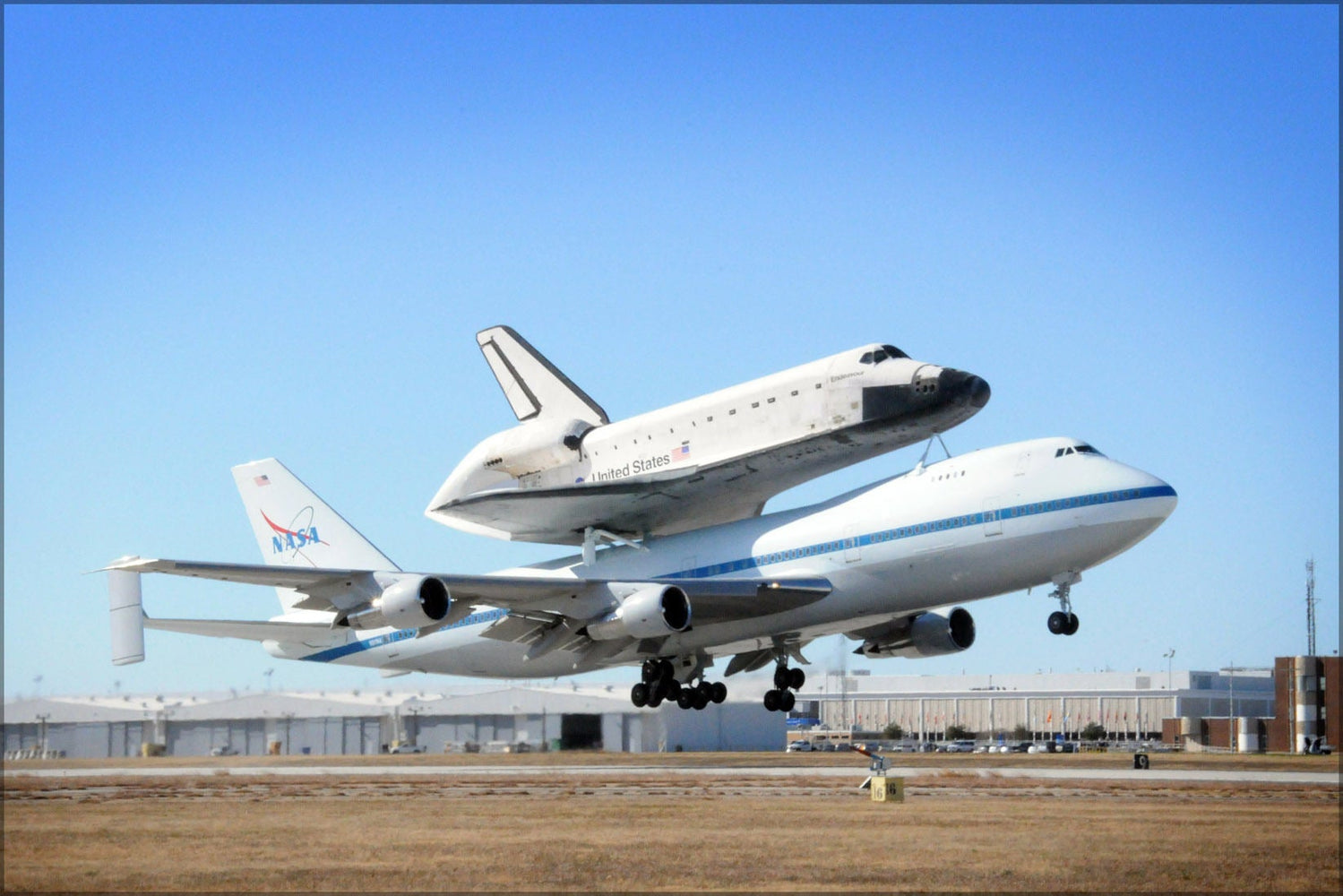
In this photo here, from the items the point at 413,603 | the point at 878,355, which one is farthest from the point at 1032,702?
the point at 413,603

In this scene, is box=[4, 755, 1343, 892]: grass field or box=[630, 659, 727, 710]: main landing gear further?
box=[630, 659, 727, 710]: main landing gear

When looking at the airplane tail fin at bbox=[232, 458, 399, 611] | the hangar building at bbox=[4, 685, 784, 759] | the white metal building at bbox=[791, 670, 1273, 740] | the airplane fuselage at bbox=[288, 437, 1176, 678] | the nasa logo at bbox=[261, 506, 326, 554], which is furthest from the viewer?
the white metal building at bbox=[791, 670, 1273, 740]

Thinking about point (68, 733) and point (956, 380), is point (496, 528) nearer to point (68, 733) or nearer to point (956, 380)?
point (956, 380)

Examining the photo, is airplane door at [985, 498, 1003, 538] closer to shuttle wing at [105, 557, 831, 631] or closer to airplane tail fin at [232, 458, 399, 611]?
shuttle wing at [105, 557, 831, 631]

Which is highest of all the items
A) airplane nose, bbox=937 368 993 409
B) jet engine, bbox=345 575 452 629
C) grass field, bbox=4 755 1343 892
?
airplane nose, bbox=937 368 993 409

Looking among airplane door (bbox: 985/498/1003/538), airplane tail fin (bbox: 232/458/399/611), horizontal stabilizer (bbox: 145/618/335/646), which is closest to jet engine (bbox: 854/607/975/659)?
airplane door (bbox: 985/498/1003/538)

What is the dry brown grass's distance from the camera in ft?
86.0

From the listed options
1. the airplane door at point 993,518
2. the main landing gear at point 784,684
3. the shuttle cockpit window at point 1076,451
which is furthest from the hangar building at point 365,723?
the shuttle cockpit window at point 1076,451

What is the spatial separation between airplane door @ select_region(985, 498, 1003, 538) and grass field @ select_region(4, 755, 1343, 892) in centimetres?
696

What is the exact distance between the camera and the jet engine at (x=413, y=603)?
3669 cm

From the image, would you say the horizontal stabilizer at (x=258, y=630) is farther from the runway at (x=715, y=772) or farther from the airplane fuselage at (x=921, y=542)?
the airplane fuselage at (x=921, y=542)

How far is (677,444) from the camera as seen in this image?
39719mm

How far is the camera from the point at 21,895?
81.0ft

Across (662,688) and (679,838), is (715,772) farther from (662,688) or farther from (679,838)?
(679,838)
